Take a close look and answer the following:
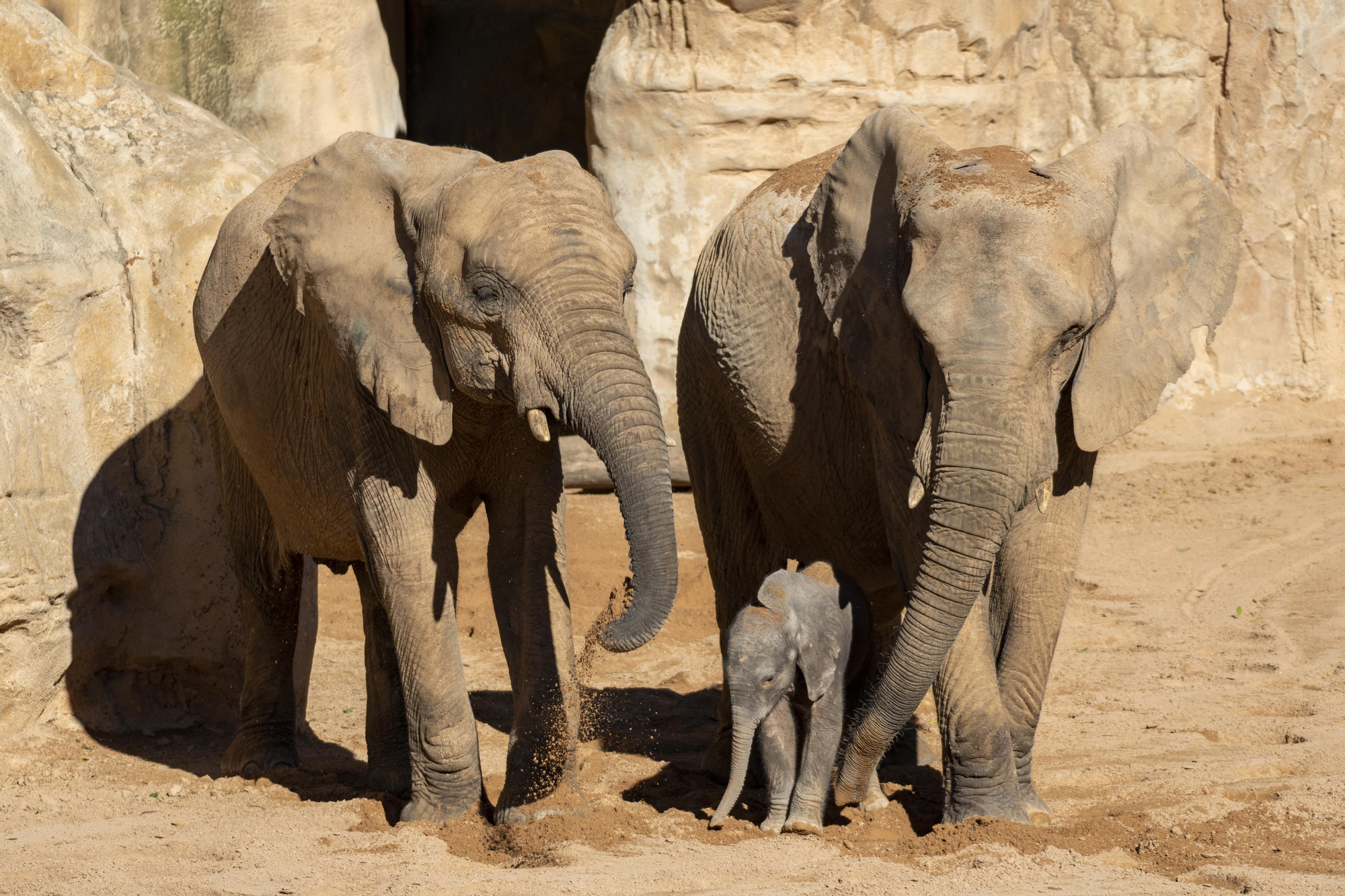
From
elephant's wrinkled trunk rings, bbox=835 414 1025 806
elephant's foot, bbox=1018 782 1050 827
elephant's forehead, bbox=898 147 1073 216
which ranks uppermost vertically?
elephant's forehead, bbox=898 147 1073 216

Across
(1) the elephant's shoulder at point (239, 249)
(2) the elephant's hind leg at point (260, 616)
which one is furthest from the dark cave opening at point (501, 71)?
(1) the elephant's shoulder at point (239, 249)

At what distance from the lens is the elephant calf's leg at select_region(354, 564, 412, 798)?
568 centimetres

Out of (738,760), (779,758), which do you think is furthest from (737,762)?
(779,758)

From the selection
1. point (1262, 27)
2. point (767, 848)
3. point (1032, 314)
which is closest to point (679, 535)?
point (767, 848)

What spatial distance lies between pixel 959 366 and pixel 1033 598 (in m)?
1.12

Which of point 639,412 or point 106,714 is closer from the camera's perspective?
point 639,412

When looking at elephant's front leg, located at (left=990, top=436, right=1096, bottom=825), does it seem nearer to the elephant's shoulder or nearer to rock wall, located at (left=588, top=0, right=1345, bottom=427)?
the elephant's shoulder

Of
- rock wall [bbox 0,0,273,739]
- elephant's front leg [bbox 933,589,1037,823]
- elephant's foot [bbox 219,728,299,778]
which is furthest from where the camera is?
rock wall [bbox 0,0,273,739]

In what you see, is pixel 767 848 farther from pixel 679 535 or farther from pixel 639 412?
pixel 679 535

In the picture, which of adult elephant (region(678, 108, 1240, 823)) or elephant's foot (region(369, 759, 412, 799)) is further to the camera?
elephant's foot (region(369, 759, 412, 799))

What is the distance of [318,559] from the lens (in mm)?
5801

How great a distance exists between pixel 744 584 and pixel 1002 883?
2097 mm

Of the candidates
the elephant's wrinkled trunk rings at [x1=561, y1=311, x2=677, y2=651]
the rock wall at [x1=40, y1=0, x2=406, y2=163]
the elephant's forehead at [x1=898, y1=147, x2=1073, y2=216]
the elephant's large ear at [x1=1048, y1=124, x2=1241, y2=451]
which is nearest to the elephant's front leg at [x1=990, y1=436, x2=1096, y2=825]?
the elephant's large ear at [x1=1048, y1=124, x2=1241, y2=451]

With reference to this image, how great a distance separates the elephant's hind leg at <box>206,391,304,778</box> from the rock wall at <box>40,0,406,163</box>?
4299 mm
